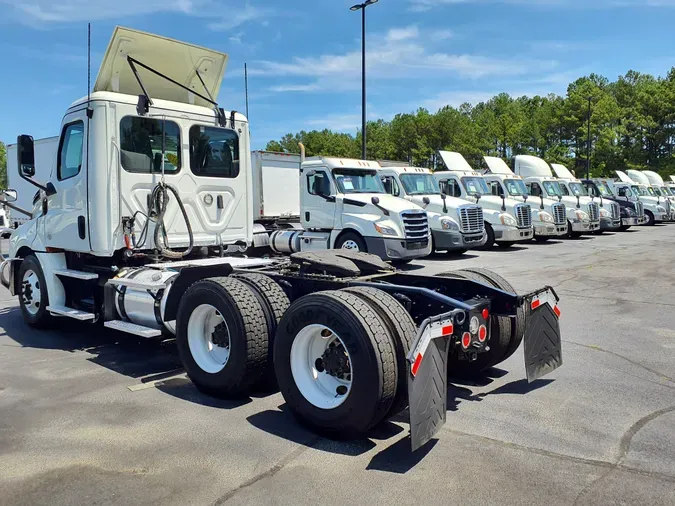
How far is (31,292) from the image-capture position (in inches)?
309

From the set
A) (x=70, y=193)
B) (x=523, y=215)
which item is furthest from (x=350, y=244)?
(x=523, y=215)

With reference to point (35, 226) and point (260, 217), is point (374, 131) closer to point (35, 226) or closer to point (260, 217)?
point (260, 217)

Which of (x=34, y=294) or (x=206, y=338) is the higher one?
(x=34, y=294)

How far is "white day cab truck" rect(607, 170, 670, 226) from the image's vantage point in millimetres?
30000

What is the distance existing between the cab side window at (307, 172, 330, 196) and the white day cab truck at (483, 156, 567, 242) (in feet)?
26.6

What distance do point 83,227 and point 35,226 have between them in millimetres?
1347

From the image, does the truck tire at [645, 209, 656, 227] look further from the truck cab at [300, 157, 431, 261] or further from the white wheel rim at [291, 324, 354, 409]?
the white wheel rim at [291, 324, 354, 409]

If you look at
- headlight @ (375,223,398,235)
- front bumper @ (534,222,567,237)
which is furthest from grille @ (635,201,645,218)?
headlight @ (375,223,398,235)

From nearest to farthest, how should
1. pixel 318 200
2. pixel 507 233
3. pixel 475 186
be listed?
pixel 318 200 < pixel 507 233 < pixel 475 186

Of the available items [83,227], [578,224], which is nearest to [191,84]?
[83,227]

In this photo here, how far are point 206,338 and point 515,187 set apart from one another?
17.9m

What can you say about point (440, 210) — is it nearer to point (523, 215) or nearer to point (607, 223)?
point (523, 215)

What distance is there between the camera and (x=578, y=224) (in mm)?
23562

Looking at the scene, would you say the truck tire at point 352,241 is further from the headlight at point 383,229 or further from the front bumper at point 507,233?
the front bumper at point 507,233
